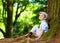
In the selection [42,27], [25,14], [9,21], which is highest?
[42,27]

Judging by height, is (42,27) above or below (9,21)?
above

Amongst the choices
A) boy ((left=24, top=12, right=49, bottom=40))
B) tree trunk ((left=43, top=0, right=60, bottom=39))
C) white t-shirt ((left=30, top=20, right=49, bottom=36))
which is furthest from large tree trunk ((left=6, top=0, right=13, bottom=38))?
boy ((left=24, top=12, right=49, bottom=40))

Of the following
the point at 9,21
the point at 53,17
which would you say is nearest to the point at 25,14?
the point at 9,21

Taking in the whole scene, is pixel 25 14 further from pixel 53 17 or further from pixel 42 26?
pixel 42 26

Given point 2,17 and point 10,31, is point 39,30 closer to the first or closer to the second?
point 10,31

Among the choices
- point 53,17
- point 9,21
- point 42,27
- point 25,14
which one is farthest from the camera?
point 25,14

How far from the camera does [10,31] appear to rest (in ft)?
49.8

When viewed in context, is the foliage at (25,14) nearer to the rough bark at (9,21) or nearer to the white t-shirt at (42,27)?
the rough bark at (9,21)

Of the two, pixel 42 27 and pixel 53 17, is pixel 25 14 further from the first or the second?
pixel 42 27

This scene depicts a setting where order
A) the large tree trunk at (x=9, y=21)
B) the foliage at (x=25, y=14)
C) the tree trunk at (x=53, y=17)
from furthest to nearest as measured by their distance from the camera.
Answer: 1. the foliage at (x=25, y=14)
2. the large tree trunk at (x=9, y=21)
3. the tree trunk at (x=53, y=17)

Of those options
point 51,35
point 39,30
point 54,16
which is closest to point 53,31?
point 51,35

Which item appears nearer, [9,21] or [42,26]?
[42,26]

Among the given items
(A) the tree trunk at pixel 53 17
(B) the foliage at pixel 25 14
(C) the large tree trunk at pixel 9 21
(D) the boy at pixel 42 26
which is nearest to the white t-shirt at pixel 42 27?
(D) the boy at pixel 42 26

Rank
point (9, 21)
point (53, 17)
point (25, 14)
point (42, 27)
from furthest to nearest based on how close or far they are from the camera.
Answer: point (25, 14) → point (9, 21) → point (53, 17) → point (42, 27)
